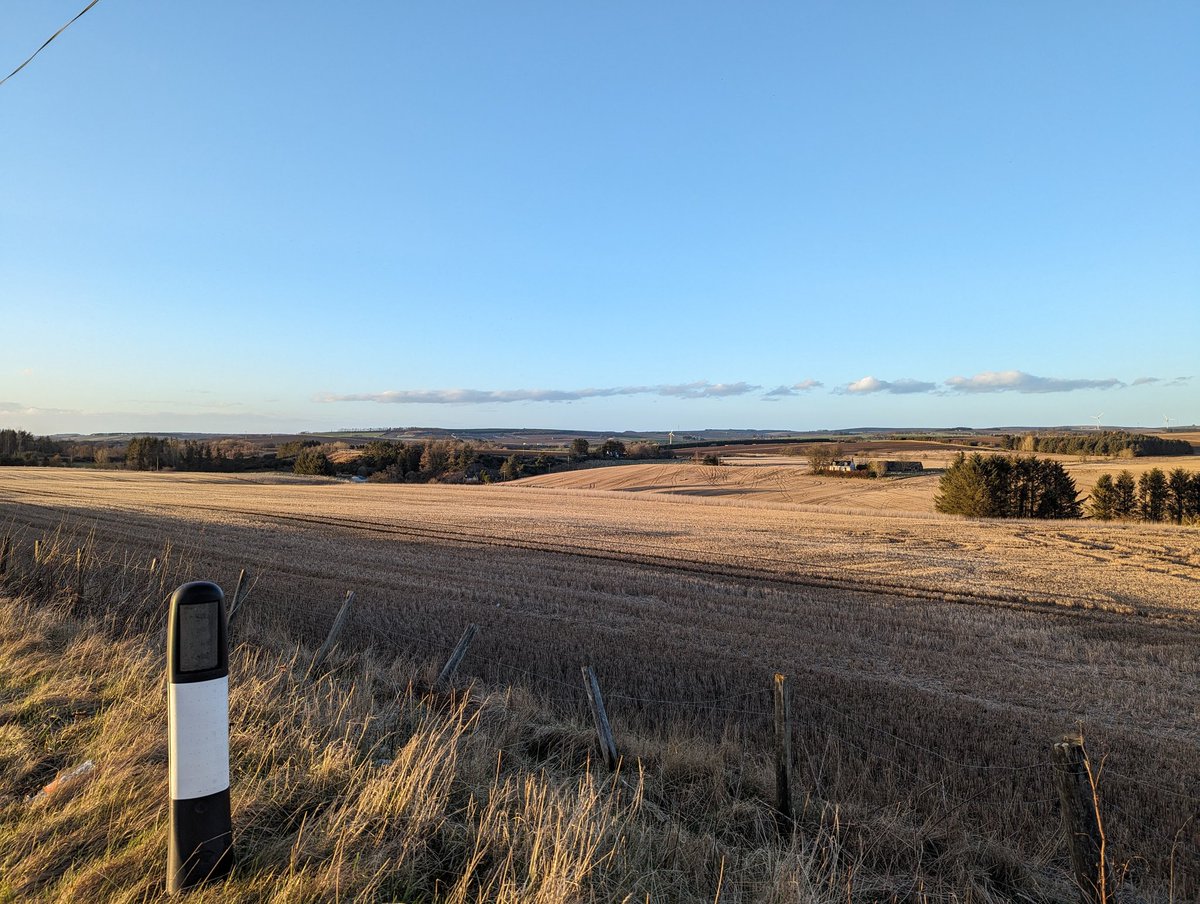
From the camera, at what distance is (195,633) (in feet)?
10.4

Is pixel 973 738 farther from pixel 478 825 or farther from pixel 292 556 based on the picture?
pixel 292 556

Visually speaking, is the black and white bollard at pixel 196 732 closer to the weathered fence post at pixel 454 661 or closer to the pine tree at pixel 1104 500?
the weathered fence post at pixel 454 661

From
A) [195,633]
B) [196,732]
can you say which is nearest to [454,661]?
[196,732]

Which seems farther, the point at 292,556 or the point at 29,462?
the point at 29,462

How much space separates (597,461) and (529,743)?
8464 cm

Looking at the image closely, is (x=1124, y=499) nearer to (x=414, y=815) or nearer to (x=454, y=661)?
(x=454, y=661)

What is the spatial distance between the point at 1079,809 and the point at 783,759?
1800 mm

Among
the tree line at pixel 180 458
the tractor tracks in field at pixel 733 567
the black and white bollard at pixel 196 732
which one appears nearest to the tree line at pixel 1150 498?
the tractor tracks in field at pixel 733 567

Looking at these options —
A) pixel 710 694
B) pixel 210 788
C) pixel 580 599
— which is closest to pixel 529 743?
pixel 210 788

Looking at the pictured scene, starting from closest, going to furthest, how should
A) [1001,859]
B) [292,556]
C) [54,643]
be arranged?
[1001,859] < [54,643] < [292,556]

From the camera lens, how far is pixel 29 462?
3693 inches

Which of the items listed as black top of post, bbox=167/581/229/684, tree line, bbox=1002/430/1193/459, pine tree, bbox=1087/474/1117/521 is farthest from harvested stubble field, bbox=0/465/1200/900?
tree line, bbox=1002/430/1193/459

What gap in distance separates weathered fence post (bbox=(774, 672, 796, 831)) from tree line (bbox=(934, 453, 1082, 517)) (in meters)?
43.1

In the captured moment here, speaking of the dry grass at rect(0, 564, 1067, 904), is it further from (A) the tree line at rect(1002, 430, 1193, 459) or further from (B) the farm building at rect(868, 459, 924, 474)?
(A) the tree line at rect(1002, 430, 1193, 459)
